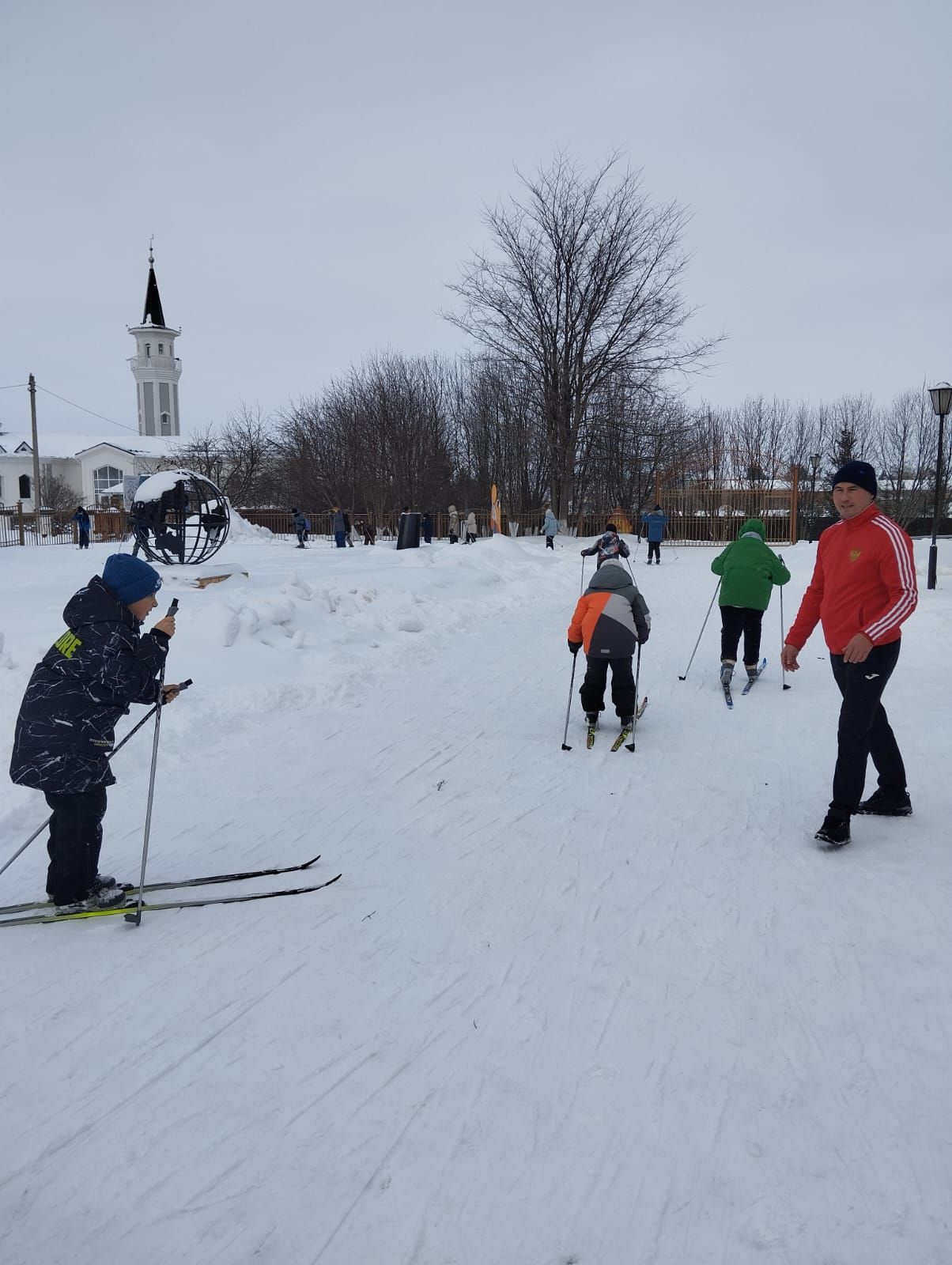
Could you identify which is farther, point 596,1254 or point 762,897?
point 762,897

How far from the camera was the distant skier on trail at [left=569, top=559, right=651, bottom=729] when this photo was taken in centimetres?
699

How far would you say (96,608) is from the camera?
390 centimetres

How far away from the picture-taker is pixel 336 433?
42250 millimetres

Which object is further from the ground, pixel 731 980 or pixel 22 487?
pixel 22 487

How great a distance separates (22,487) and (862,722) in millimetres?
91198

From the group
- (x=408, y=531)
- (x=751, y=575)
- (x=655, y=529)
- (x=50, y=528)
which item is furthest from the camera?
(x=50, y=528)

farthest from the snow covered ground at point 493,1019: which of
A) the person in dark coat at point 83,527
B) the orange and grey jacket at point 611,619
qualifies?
the person in dark coat at point 83,527

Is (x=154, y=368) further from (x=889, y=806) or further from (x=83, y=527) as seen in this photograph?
(x=889, y=806)

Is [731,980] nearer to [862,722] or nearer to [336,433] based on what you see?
[862,722]

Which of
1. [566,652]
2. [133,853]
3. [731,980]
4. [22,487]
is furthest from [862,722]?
[22,487]

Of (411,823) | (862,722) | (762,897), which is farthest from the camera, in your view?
(411,823)

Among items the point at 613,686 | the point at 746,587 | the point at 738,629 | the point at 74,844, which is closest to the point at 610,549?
the point at 613,686

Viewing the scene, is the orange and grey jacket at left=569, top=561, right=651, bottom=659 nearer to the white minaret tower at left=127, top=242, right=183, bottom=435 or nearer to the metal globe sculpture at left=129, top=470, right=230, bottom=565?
the metal globe sculpture at left=129, top=470, right=230, bottom=565

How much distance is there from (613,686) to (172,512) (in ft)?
28.7
